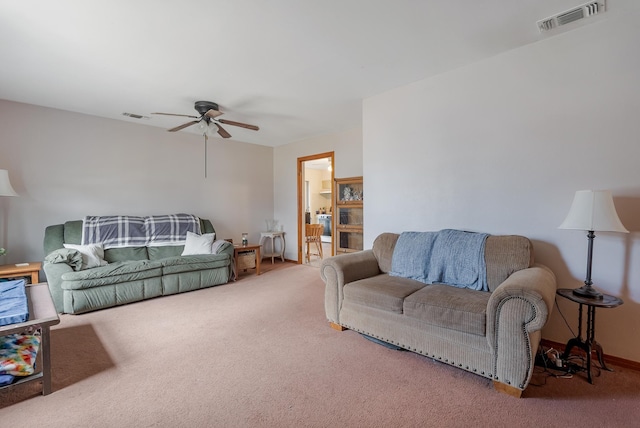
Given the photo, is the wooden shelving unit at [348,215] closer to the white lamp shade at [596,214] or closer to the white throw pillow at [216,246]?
the white throw pillow at [216,246]

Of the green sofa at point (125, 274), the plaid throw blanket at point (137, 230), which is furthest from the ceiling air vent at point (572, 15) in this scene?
the plaid throw blanket at point (137, 230)

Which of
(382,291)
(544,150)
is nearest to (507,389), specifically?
(382,291)

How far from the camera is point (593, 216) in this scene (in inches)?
75.2

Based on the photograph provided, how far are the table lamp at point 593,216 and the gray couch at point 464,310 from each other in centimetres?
31

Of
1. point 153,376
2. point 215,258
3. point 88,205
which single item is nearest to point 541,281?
point 153,376

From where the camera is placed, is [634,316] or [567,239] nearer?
[634,316]

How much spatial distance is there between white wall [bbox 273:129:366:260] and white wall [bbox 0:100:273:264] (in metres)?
0.59

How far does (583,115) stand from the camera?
223 cm

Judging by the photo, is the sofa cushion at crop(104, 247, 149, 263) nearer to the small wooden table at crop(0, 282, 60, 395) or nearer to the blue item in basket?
the blue item in basket

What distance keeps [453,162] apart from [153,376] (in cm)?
308

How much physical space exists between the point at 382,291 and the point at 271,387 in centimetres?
107

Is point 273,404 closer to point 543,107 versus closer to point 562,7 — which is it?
point 543,107

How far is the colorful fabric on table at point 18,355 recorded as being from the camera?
1.73 m

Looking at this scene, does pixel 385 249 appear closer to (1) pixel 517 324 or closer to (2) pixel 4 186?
(1) pixel 517 324
